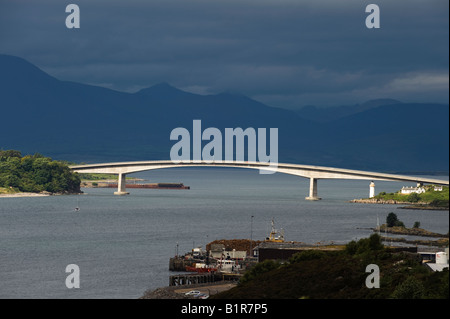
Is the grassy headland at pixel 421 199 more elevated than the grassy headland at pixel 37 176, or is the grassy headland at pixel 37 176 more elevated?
the grassy headland at pixel 37 176

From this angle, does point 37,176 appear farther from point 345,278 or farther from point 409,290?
point 409,290

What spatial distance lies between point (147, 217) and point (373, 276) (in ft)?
223

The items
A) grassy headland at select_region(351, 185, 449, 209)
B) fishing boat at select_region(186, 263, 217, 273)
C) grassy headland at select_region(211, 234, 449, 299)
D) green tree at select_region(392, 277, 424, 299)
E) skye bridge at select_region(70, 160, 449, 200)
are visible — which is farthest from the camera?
skye bridge at select_region(70, 160, 449, 200)

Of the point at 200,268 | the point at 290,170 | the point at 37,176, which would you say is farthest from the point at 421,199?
the point at 200,268

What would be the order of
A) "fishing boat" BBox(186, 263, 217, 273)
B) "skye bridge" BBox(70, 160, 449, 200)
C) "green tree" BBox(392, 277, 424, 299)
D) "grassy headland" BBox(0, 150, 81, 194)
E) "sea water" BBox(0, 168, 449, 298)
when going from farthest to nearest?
"grassy headland" BBox(0, 150, 81, 194) < "skye bridge" BBox(70, 160, 449, 200) < "fishing boat" BBox(186, 263, 217, 273) < "sea water" BBox(0, 168, 449, 298) < "green tree" BBox(392, 277, 424, 299)

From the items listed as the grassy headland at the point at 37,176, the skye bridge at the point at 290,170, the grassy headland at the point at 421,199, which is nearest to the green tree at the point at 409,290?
the grassy headland at the point at 421,199

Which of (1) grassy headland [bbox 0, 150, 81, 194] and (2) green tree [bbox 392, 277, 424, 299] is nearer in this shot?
(2) green tree [bbox 392, 277, 424, 299]

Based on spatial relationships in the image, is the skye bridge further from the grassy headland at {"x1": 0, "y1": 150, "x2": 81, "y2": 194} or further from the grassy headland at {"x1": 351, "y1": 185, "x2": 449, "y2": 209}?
the grassy headland at {"x1": 0, "y1": 150, "x2": 81, "y2": 194}

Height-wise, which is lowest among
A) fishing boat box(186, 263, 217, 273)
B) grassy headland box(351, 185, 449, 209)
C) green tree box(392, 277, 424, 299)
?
fishing boat box(186, 263, 217, 273)

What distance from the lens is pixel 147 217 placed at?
9931cm

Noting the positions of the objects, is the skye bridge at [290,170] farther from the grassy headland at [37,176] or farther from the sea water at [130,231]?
the grassy headland at [37,176]

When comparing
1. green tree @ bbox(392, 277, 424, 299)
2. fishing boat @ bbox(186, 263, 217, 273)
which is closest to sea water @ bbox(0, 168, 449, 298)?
fishing boat @ bbox(186, 263, 217, 273)

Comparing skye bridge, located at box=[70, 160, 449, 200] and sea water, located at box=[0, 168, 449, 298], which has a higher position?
skye bridge, located at box=[70, 160, 449, 200]

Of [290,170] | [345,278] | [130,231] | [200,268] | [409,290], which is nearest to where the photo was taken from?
[409,290]
